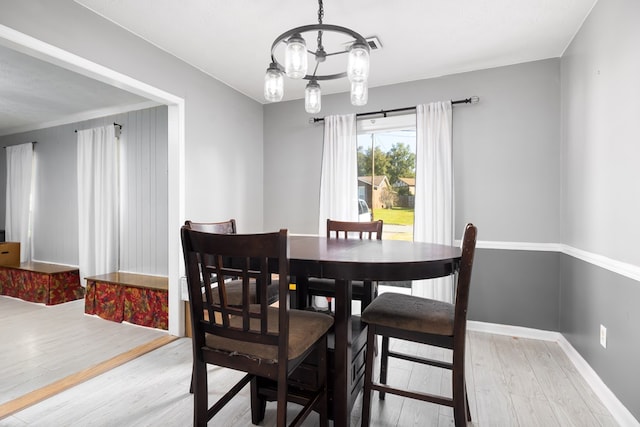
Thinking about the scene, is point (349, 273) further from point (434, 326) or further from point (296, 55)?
point (296, 55)

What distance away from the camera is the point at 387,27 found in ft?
7.74

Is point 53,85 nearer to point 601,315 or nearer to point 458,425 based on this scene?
point 458,425

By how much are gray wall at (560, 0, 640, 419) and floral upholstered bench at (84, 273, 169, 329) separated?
3.35 metres

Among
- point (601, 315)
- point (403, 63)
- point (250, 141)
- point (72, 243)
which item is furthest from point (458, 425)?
point (72, 243)

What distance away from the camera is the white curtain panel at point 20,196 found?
4.80 m

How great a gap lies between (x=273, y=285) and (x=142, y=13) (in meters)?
2.02

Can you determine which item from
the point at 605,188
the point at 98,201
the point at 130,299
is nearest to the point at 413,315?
the point at 605,188

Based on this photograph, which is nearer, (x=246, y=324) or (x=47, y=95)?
(x=246, y=324)

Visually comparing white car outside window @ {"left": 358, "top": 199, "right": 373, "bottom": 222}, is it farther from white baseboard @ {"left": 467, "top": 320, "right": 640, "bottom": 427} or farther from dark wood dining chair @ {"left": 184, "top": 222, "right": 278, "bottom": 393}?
dark wood dining chair @ {"left": 184, "top": 222, "right": 278, "bottom": 393}

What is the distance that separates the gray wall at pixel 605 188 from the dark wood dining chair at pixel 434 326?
0.92 metres

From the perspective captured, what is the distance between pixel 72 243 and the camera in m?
4.52

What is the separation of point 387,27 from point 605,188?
1756 millimetres

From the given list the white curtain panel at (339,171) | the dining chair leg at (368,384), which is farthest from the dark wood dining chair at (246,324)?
the white curtain panel at (339,171)

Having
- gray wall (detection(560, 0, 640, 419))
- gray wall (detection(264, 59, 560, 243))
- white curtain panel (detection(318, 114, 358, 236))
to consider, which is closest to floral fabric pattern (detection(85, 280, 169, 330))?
white curtain panel (detection(318, 114, 358, 236))
